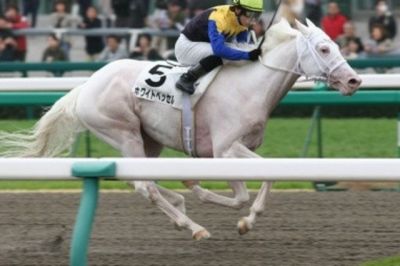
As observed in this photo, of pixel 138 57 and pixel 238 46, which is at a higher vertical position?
pixel 238 46

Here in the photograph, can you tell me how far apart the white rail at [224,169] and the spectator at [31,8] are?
15.4 metres

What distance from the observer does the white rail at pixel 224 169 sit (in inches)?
188

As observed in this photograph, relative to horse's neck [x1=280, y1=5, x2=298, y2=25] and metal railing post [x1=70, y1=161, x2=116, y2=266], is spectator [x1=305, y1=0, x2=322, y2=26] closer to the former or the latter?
horse's neck [x1=280, y1=5, x2=298, y2=25]

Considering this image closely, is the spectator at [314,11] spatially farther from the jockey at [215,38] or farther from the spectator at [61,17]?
the jockey at [215,38]

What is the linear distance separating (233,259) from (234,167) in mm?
1548

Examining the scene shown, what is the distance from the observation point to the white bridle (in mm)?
7500

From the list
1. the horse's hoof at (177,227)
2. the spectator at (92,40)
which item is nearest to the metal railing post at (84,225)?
the horse's hoof at (177,227)

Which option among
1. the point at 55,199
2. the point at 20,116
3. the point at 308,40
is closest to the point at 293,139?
the point at 20,116

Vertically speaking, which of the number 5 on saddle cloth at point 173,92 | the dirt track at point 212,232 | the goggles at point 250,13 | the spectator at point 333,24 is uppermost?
the goggles at point 250,13

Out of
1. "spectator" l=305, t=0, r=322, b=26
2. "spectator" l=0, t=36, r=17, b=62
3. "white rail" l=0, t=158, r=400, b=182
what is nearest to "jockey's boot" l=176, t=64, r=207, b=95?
"white rail" l=0, t=158, r=400, b=182

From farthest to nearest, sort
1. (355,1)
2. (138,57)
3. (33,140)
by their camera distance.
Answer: (355,1)
(138,57)
(33,140)

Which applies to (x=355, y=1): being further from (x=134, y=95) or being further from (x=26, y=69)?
(x=134, y=95)

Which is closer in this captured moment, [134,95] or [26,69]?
[134,95]

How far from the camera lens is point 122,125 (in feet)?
26.1
